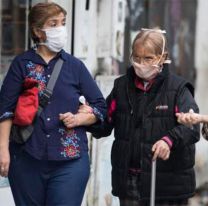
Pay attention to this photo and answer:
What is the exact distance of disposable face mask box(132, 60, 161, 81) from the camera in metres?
4.66

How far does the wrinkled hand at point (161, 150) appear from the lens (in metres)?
4.48

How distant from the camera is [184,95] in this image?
4691 mm

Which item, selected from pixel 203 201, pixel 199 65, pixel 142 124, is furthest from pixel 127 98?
pixel 199 65

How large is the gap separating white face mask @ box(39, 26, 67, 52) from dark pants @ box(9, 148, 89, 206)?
0.64m

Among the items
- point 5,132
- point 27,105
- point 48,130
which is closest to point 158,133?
point 48,130

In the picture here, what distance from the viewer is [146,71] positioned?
467 cm

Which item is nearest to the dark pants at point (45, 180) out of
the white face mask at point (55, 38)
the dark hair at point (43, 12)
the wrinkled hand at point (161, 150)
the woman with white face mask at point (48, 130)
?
the woman with white face mask at point (48, 130)

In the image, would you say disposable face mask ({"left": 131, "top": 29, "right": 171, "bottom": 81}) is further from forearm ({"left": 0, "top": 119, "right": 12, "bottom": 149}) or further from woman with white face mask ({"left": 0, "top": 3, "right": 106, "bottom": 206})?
forearm ({"left": 0, "top": 119, "right": 12, "bottom": 149})

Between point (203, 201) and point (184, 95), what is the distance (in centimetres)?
437

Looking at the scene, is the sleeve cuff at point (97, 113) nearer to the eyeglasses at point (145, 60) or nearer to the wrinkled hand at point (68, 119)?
the wrinkled hand at point (68, 119)

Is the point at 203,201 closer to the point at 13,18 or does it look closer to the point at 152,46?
the point at 13,18

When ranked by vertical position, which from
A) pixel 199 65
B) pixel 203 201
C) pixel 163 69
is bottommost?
pixel 203 201

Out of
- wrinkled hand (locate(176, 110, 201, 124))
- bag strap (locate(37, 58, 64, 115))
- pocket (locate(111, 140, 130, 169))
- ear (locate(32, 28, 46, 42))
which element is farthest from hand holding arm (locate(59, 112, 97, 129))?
wrinkled hand (locate(176, 110, 201, 124))

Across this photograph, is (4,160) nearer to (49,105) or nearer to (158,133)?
(49,105)
